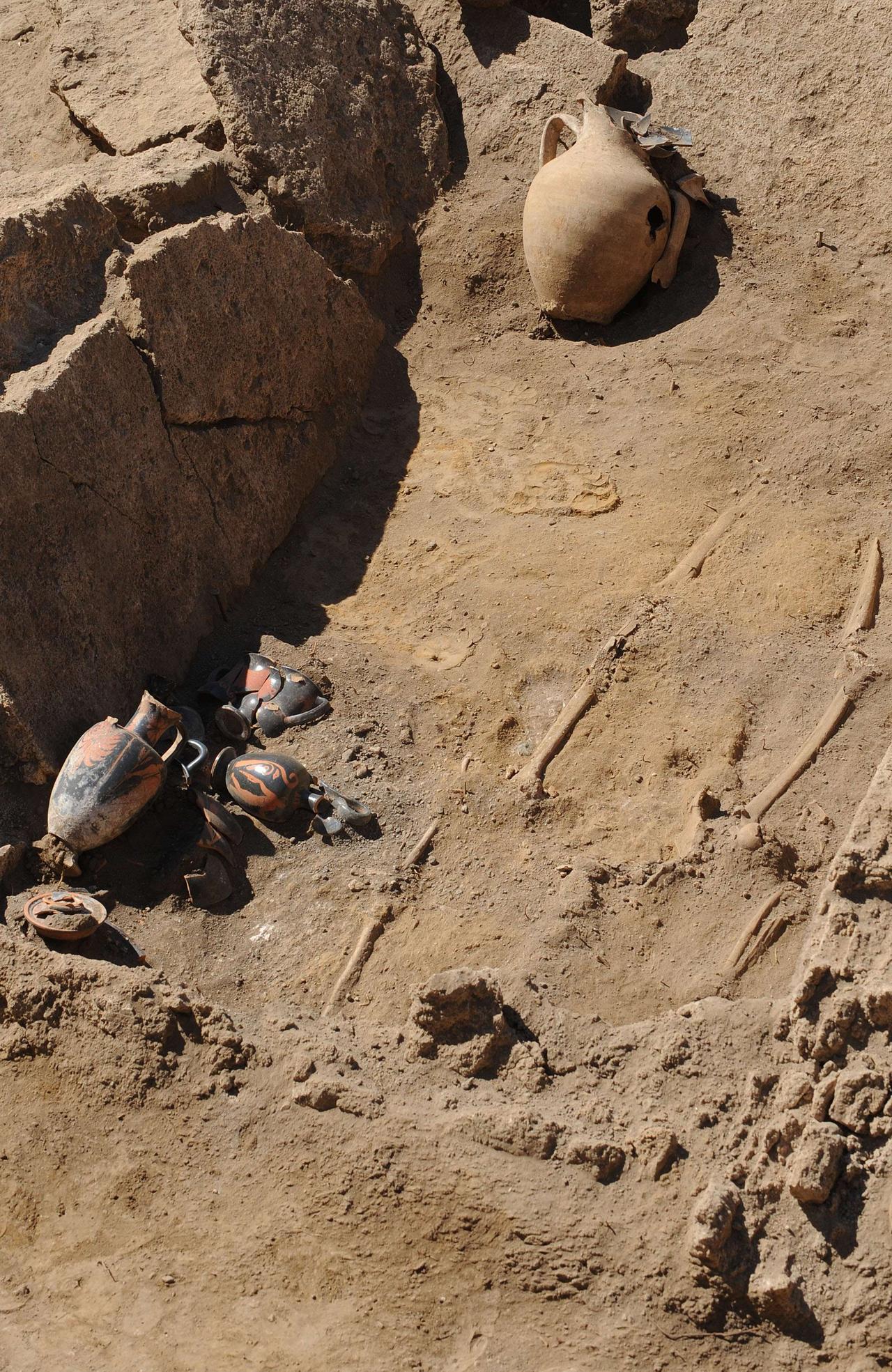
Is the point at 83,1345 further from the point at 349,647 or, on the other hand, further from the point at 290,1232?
the point at 349,647

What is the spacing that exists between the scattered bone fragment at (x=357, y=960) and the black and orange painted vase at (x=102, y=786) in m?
0.78

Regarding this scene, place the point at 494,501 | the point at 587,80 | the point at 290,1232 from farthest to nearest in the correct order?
1. the point at 587,80
2. the point at 494,501
3. the point at 290,1232

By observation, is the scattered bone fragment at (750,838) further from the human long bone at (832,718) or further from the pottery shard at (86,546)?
the pottery shard at (86,546)

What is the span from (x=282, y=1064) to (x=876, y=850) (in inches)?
60.2

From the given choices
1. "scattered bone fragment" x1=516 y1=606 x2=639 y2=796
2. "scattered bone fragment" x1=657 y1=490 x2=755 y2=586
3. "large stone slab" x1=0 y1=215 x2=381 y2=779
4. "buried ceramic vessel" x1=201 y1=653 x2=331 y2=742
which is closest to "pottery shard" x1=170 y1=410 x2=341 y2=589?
"large stone slab" x1=0 y1=215 x2=381 y2=779

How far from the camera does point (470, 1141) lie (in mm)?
2721

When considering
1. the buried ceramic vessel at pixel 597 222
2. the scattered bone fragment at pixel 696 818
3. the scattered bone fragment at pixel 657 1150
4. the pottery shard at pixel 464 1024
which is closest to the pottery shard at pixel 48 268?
the buried ceramic vessel at pixel 597 222

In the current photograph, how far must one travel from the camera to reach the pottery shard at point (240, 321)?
4.23 metres

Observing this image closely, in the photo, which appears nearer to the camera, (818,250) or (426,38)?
(818,250)

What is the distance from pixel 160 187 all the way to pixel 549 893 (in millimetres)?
3030

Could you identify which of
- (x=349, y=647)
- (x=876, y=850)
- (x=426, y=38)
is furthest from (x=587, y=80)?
(x=876, y=850)

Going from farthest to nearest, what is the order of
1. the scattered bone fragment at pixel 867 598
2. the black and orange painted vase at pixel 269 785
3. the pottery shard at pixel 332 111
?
1. the pottery shard at pixel 332 111
2. the scattered bone fragment at pixel 867 598
3. the black and orange painted vase at pixel 269 785

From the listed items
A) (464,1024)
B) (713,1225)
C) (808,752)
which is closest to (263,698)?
(464,1024)

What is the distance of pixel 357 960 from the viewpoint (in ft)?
10.8
